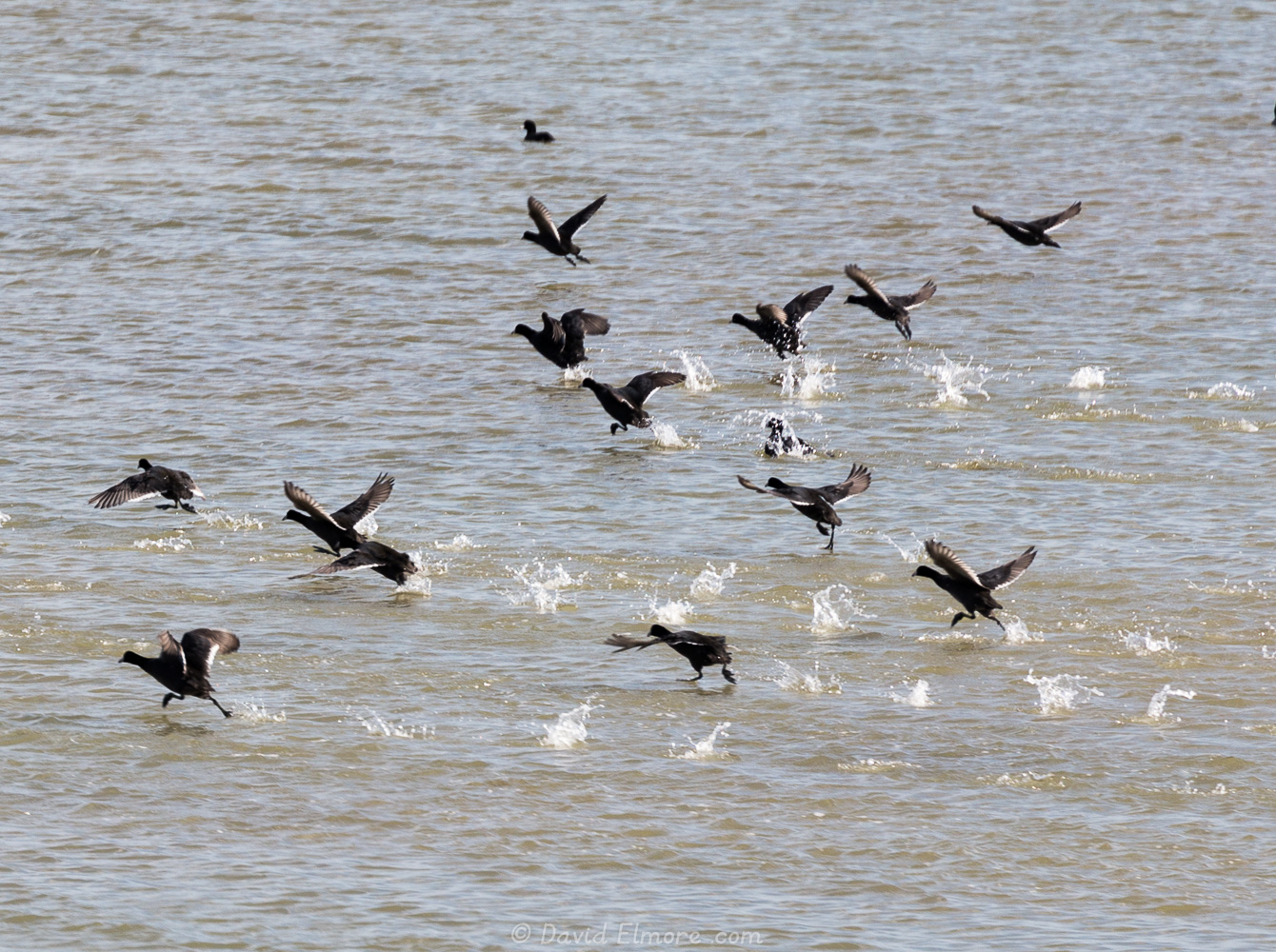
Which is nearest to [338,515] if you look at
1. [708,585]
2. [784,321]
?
[708,585]

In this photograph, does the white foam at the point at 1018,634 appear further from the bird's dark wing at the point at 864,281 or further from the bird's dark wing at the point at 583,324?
the bird's dark wing at the point at 583,324

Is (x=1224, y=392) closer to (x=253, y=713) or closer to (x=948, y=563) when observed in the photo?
(x=948, y=563)

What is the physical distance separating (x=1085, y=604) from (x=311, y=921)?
5.66 metres

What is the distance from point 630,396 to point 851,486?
329cm

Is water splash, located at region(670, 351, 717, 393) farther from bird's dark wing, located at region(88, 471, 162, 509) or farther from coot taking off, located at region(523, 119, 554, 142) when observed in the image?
coot taking off, located at region(523, 119, 554, 142)

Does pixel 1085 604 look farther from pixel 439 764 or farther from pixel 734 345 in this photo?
pixel 734 345

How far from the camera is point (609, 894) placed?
8.12 m

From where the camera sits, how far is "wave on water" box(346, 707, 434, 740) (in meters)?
9.80

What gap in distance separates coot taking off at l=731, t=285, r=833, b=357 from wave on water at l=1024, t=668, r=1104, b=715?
287 inches

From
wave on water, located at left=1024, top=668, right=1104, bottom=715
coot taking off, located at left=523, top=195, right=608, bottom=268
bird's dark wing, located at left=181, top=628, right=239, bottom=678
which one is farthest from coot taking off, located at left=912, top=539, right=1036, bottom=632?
coot taking off, located at left=523, top=195, right=608, bottom=268

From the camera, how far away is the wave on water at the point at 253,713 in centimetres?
1002

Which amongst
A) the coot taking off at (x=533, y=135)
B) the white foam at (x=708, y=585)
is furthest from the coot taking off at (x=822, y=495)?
the coot taking off at (x=533, y=135)

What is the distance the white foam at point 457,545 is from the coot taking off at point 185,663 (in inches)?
113

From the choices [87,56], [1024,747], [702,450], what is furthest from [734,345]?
[87,56]
